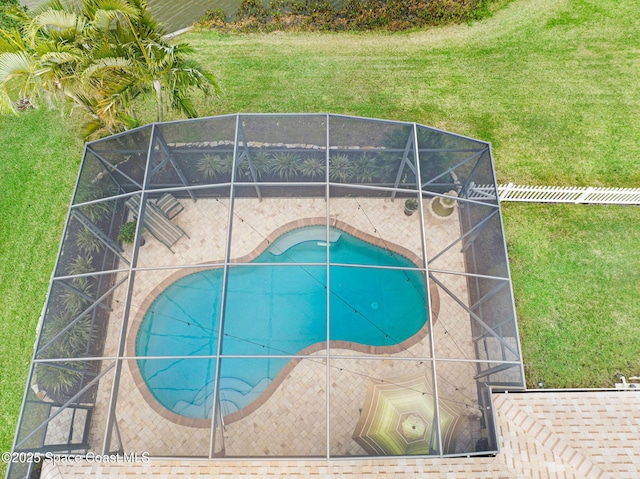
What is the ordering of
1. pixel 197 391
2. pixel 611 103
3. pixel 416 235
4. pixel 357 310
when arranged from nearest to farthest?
pixel 197 391 < pixel 357 310 < pixel 416 235 < pixel 611 103

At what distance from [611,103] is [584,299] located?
9.52 metres

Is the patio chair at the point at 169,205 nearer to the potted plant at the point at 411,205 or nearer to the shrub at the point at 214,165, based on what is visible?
the shrub at the point at 214,165

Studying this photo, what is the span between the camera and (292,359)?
37.3ft

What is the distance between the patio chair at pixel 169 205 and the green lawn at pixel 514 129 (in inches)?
181

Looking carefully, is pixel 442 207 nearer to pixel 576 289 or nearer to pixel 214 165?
pixel 576 289

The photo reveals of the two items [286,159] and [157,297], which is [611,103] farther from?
[157,297]

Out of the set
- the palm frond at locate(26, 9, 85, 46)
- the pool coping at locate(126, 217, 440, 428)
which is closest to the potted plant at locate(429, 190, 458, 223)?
the pool coping at locate(126, 217, 440, 428)

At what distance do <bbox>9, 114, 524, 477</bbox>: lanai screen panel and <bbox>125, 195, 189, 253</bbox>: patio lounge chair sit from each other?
5cm

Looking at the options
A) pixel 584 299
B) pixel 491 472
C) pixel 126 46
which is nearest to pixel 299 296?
pixel 491 472

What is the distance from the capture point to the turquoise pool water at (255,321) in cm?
1061

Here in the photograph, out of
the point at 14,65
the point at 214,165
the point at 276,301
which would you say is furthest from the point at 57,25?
the point at 276,301

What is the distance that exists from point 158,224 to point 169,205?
832 millimetres

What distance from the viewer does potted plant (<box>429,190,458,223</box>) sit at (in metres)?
13.6

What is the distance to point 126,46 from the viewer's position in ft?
34.2
